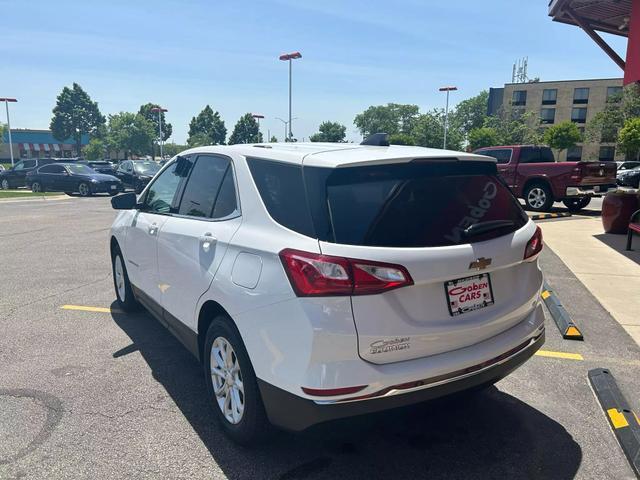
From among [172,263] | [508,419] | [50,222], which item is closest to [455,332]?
[508,419]

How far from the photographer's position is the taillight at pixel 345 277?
220 cm

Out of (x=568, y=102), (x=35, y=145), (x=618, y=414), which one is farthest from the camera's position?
(x=35, y=145)

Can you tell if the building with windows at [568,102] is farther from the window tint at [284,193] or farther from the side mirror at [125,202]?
the window tint at [284,193]

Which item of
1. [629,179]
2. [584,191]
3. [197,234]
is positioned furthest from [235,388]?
[629,179]

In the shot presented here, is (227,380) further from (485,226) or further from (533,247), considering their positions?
(533,247)

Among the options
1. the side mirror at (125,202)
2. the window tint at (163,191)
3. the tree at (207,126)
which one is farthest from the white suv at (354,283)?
the tree at (207,126)

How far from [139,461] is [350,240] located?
1785 mm

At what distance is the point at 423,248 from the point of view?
7.66ft

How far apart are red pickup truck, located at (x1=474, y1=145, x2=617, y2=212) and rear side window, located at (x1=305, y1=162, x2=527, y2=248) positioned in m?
13.0

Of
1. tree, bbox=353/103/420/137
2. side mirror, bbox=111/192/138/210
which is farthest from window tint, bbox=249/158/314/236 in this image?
tree, bbox=353/103/420/137

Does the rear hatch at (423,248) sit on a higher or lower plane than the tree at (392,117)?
lower

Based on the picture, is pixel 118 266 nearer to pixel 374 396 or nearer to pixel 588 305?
pixel 374 396

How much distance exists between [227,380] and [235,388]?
9 cm

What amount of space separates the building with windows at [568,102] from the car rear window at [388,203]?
68.6m
